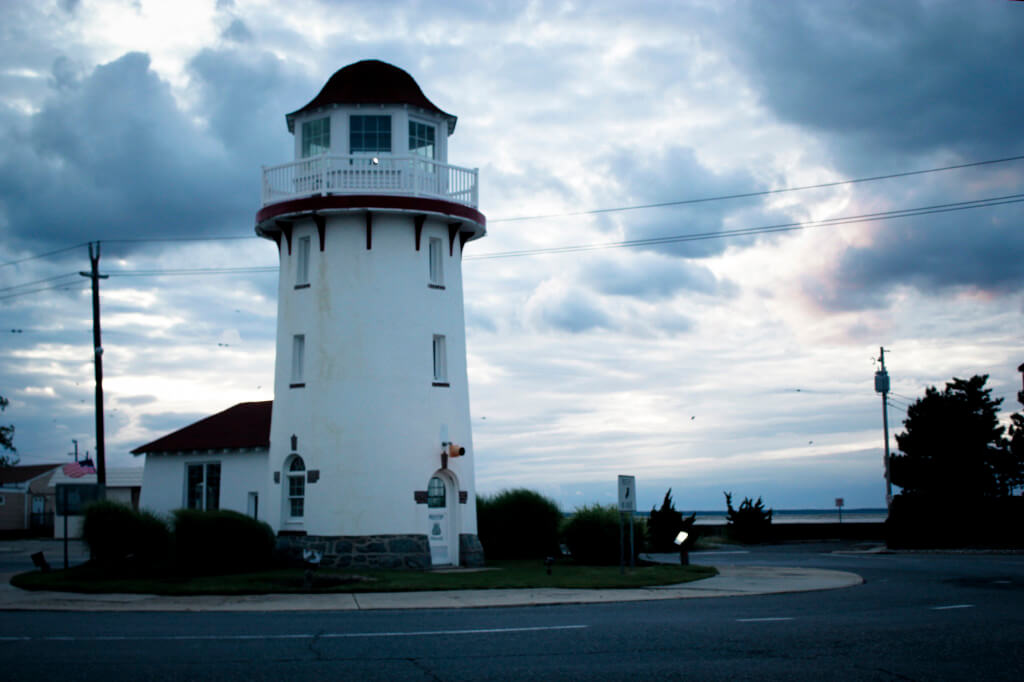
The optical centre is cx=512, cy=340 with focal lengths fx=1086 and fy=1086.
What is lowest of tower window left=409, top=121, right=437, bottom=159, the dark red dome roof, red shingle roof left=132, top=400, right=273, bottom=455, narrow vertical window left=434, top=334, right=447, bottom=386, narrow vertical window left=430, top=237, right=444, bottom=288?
red shingle roof left=132, top=400, right=273, bottom=455

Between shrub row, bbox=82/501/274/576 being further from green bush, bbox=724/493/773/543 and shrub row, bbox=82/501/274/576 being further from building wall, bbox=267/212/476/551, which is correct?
green bush, bbox=724/493/773/543

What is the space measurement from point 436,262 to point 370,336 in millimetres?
3051

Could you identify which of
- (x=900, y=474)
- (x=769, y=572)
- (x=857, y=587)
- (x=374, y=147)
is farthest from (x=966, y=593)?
(x=900, y=474)

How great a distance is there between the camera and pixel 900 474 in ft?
148

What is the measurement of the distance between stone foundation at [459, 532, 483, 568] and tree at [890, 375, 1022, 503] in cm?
2157

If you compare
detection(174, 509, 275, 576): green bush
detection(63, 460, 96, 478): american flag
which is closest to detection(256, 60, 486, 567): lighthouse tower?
detection(174, 509, 275, 576): green bush

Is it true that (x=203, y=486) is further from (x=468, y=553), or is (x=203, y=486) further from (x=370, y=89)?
(x=370, y=89)

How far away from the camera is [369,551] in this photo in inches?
1097

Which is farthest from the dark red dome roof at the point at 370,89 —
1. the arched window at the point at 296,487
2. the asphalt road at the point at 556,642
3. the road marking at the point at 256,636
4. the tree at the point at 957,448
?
the tree at the point at 957,448

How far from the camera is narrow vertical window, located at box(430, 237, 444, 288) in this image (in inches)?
1182

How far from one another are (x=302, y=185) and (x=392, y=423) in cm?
696

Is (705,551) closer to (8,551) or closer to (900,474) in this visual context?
(900,474)

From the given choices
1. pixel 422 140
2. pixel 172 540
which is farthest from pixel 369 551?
pixel 422 140

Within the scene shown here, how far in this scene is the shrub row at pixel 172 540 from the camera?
2556cm
